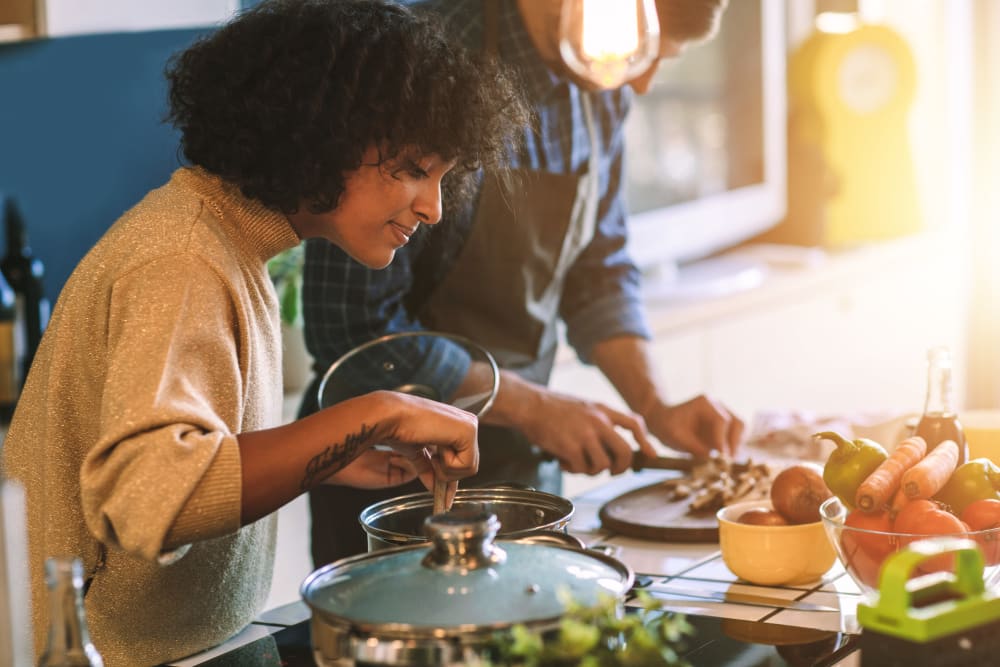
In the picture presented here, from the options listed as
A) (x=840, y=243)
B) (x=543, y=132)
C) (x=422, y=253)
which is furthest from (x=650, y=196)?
(x=422, y=253)

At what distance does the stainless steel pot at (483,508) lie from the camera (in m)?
1.21

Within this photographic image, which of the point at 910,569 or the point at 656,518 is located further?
the point at 656,518

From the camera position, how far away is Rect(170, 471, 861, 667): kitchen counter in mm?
1184

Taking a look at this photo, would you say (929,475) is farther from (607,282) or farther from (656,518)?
(607,282)

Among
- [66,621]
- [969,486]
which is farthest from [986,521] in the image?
[66,621]

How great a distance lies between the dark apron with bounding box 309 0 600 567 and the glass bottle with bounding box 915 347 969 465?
0.56 metres

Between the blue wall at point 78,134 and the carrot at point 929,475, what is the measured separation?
1.36 meters

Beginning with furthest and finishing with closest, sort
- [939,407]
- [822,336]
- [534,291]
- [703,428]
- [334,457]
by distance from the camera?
[822,336]
[534,291]
[703,428]
[939,407]
[334,457]

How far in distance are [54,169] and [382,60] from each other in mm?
1115

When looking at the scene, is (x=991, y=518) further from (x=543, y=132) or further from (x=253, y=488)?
(x=543, y=132)

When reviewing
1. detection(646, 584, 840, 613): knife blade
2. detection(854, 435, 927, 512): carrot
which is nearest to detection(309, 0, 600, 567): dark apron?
detection(646, 584, 840, 613): knife blade

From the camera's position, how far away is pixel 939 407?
148cm

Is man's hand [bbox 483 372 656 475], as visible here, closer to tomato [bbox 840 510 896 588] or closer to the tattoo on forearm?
tomato [bbox 840 510 896 588]

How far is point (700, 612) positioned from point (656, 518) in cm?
34
